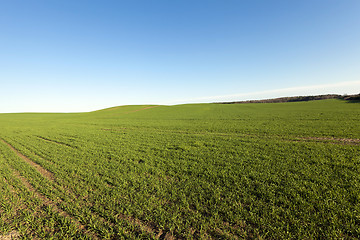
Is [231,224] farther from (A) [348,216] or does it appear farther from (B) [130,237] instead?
(A) [348,216]

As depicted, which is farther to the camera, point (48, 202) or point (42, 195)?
point (42, 195)

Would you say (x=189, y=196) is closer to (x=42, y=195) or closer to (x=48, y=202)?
(x=48, y=202)

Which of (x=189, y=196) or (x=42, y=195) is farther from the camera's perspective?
(x=42, y=195)

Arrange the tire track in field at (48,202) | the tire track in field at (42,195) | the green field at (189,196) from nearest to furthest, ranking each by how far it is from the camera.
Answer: the green field at (189,196) < the tire track in field at (48,202) < the tire track in field at (42,195)

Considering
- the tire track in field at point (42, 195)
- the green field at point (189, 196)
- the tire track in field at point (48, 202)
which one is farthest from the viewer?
the tire track in field at point (42, 195)

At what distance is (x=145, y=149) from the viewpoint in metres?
14.3

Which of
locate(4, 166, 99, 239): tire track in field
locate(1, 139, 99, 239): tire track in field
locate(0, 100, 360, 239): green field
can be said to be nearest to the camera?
locate(0, 100, 360, 239): green field

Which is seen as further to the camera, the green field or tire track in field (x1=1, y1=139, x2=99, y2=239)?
tire track in field (x1=1, y1=139, x2=99, y2=239)

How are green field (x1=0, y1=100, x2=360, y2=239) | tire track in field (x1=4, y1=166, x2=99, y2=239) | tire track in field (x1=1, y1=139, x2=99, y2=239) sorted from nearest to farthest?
green field (x1=0, y1=100, x2=360, y2=239)
tire track in field (x1=4, y1=166, x2=99, y2=239)
tire track in field (x1=1, y1=139, x2=99, y2=239)

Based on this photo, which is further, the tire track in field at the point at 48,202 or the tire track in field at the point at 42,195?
the tire track in field at the point at 42,195

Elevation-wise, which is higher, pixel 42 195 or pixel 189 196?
pixel 42 195

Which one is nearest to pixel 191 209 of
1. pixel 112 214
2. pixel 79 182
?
pixel 112 214

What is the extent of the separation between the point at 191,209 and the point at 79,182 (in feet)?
21.8

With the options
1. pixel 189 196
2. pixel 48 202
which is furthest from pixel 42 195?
pixel 189 196
